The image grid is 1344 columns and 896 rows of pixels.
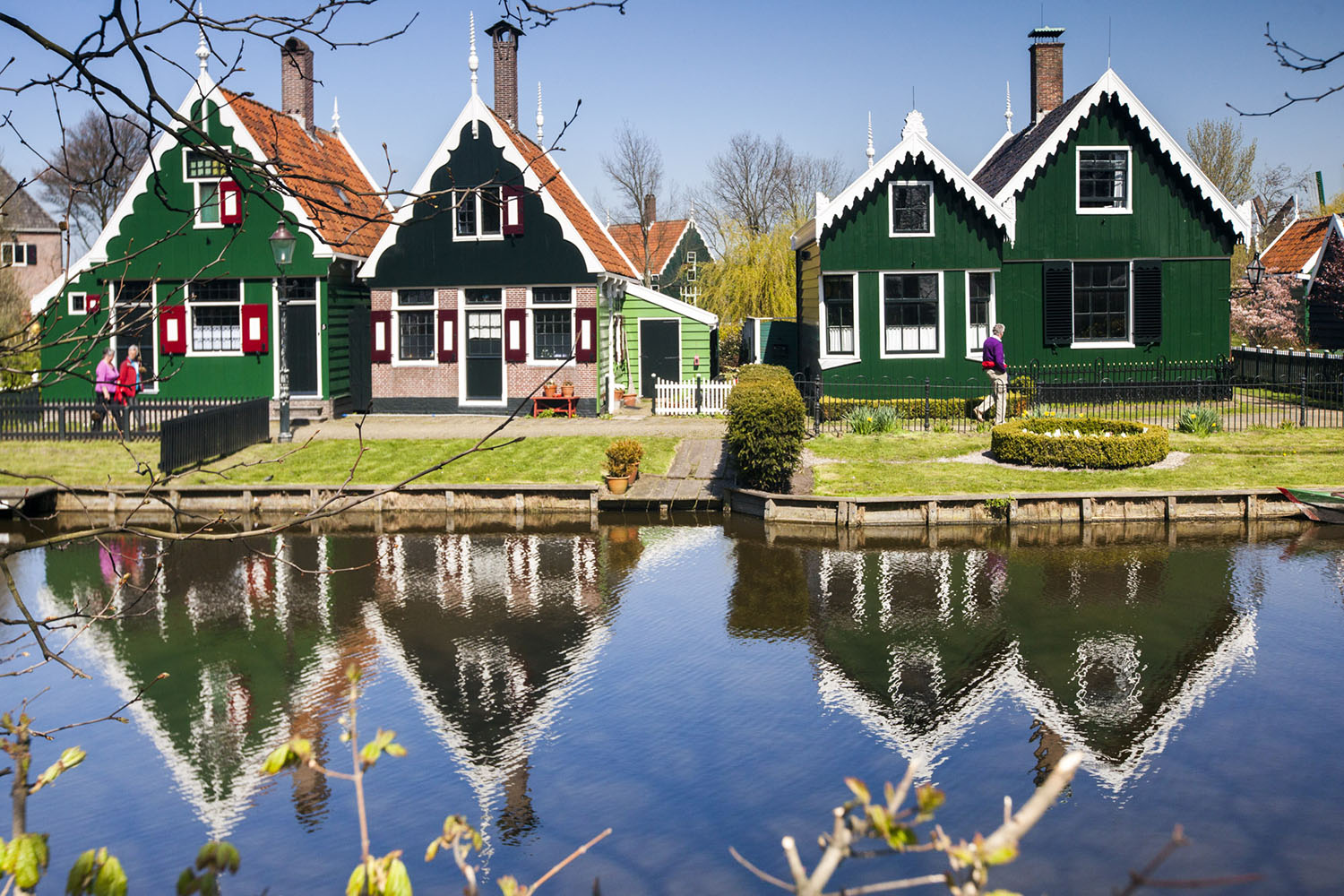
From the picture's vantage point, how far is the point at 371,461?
81.4 ft

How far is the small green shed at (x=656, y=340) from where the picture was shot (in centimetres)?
3375

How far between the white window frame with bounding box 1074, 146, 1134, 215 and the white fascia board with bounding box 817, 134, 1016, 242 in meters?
1.91

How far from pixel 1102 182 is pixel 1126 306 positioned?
3031mm

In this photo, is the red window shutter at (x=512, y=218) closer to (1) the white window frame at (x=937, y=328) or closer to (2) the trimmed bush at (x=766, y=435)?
(1) the white window frame at (x=937, y=328)

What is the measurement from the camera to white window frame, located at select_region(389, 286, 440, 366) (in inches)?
1221

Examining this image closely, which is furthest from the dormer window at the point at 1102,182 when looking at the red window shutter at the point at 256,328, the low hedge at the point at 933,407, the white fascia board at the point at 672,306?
the red window shutter at the point at 256,328

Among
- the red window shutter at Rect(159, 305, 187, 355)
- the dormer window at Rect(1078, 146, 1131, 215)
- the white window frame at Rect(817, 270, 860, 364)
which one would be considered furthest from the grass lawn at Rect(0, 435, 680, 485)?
the dormer window at Rect(1078, 146, 1131, 215)

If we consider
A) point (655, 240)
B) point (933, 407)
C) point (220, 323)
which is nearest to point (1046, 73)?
point (933, 407)

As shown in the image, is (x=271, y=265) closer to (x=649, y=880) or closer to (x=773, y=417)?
(x=773, y=417)

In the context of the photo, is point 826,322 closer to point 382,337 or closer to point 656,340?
point 656,340

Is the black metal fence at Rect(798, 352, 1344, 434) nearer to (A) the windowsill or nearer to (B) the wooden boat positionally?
(A) the windowsill

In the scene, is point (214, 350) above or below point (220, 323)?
below

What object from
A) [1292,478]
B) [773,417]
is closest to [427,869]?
[773,417]

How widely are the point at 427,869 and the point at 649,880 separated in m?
1.64
